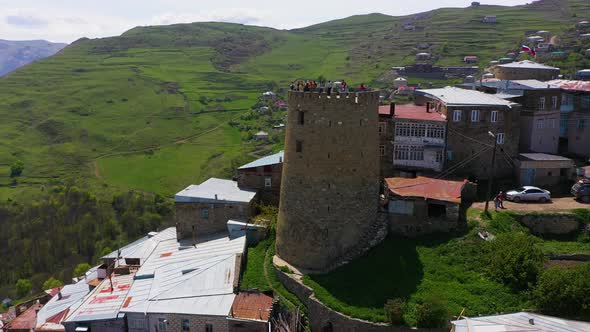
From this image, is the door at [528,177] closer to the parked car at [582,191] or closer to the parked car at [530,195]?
the parked car at [530,195]

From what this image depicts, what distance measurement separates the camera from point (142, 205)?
96812mm

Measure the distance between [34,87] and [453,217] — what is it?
558 ft

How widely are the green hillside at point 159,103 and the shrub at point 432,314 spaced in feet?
264

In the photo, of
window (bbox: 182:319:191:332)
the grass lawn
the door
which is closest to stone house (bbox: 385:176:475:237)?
the grass lawn

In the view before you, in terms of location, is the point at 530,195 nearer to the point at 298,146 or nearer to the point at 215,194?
the point at 298,146

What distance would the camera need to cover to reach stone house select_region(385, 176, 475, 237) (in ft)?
101

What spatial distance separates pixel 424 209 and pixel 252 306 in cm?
1281

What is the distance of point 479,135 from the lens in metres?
37.1

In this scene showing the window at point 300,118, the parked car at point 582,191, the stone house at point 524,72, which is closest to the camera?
the window at point 300,118

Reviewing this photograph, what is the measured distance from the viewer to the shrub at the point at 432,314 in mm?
24250

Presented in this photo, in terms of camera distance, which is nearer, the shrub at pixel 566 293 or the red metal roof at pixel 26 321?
the shrub at pixel 566 293

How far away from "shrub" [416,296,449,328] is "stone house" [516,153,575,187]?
16.8 metres

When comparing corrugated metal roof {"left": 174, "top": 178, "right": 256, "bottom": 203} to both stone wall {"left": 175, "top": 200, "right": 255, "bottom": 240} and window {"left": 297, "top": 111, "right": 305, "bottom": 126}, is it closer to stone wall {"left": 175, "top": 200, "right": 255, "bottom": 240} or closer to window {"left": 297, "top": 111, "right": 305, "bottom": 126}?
stone wall {"left": 175, "top": 200, "right": 255, "bottom": 240}

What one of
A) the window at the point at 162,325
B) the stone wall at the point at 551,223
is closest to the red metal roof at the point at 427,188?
the stone wall at the point at 551,223
